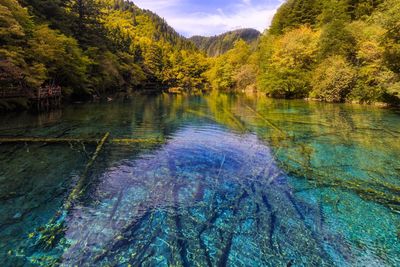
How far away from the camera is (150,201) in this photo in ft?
21.9

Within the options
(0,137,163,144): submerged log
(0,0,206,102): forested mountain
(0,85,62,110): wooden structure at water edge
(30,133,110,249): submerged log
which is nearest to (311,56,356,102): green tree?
(0,137,163,144): submerged log

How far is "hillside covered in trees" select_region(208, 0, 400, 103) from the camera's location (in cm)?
2166

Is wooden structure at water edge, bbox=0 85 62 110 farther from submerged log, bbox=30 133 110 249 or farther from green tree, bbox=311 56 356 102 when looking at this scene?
green tree, bbox=311 56 356 102

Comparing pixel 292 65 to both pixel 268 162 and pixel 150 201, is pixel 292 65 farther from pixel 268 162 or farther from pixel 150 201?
pixel 150 201

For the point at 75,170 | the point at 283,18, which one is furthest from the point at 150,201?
the point at 283,18

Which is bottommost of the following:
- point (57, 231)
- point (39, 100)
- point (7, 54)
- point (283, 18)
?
point (57, 231)

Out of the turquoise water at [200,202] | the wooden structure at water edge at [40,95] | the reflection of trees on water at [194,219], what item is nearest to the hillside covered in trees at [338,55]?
the turquoise water at [200,202]

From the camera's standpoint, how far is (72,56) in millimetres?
27156

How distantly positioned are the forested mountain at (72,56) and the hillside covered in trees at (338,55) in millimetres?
25324

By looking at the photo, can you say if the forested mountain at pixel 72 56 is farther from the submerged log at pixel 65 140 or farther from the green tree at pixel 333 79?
the green tree at pixel 333 79

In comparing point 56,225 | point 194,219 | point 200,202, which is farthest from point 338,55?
point 56,225

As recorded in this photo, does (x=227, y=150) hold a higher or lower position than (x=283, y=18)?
lower

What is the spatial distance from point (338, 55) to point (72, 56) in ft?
99.1

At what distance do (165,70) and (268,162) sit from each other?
Answer: 72446 mm
